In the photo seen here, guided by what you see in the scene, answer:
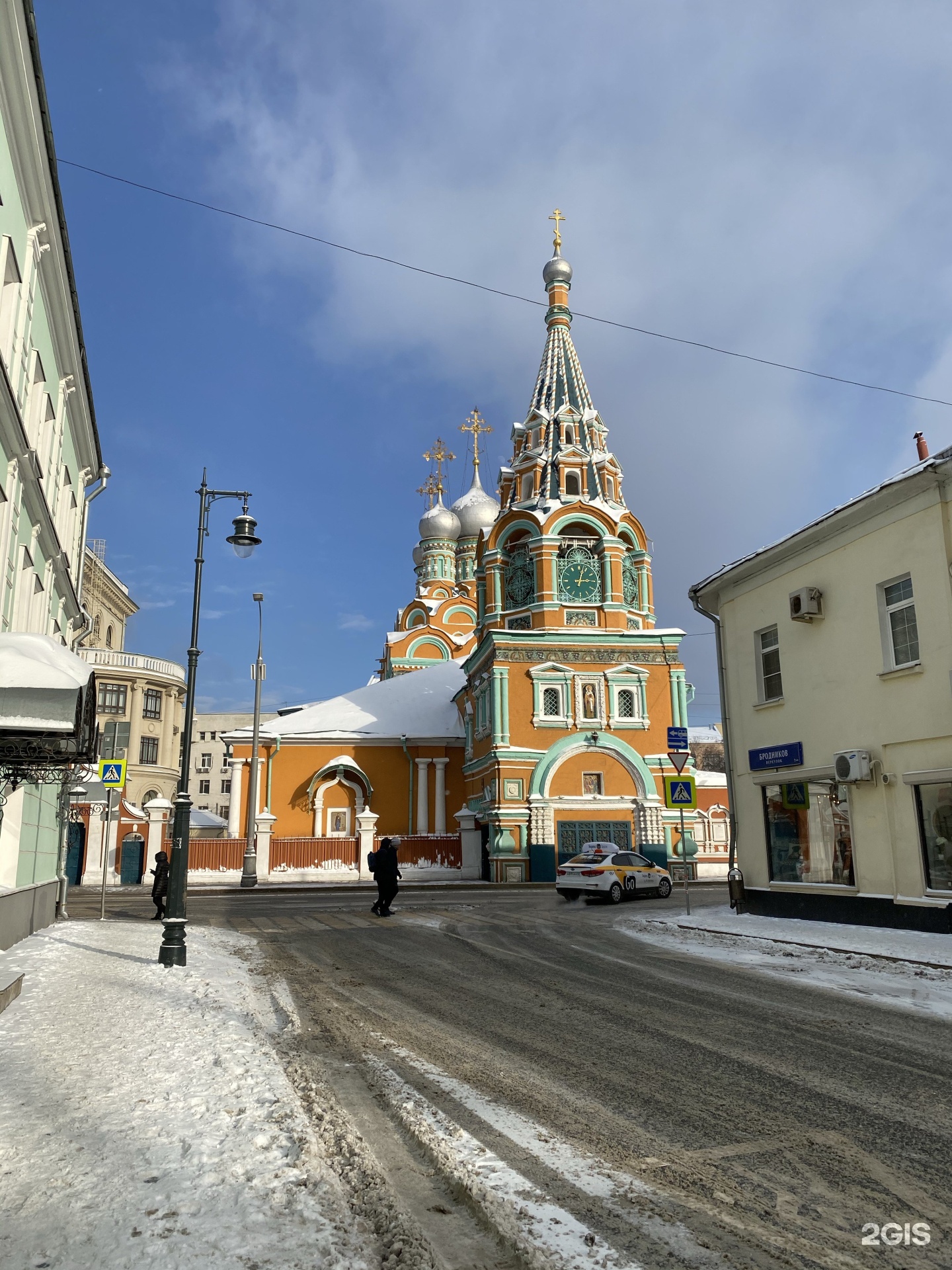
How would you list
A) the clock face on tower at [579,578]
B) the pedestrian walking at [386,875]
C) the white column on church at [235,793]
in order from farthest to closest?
the white column on church at [235,793] → the clock face on tower at [579,578] → the pedestrian walking at [386,875]

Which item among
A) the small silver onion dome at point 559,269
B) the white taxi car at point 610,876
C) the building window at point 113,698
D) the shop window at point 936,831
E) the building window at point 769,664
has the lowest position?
the white taxi car at point 610,876

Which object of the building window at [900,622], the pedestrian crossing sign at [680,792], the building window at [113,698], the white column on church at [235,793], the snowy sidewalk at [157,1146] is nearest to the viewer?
the snowy sidewalk at [157,1146]

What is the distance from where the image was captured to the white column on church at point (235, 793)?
1582 inches

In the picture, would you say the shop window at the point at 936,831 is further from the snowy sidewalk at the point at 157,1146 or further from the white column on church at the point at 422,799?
the white column on church at the point at 422,799

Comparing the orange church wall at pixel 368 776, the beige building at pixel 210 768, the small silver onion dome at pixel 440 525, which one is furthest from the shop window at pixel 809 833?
the beige building at pixel 210 768

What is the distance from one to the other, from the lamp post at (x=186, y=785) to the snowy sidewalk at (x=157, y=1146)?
2.23 metres

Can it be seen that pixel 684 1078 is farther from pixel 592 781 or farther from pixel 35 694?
pixel 592 781

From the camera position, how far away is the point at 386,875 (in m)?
18.7

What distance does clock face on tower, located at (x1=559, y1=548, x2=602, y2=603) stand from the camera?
38062 millimetres

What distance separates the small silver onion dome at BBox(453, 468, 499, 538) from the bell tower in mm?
22933

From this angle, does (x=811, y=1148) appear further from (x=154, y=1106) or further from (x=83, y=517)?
(x=83, y=517)

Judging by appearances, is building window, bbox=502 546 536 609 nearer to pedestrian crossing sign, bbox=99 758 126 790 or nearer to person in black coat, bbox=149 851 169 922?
person in black coat, bbox=149 851 169 922

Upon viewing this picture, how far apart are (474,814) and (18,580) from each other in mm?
25942

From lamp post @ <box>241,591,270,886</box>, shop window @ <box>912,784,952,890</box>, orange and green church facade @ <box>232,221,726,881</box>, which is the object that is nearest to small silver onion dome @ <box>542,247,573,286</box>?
orange and green church facade @ <box>232,221,726,881</box>
